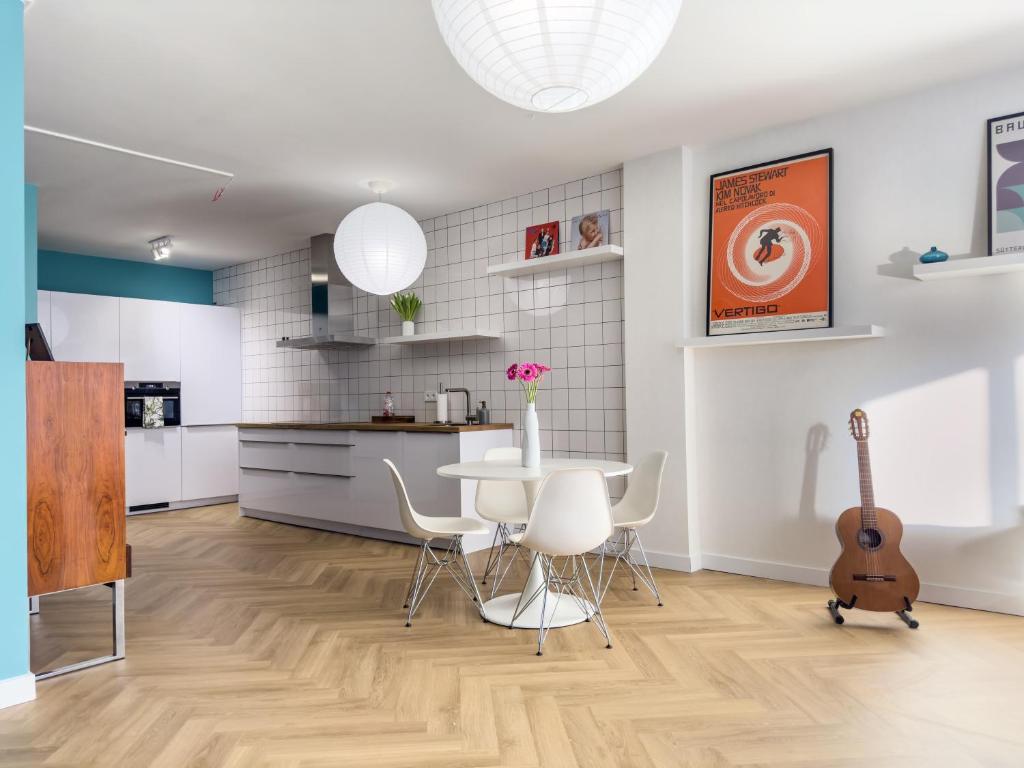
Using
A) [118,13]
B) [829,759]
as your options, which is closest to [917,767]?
[829,759]

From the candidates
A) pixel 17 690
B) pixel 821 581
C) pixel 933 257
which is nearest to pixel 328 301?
pixel 17 690

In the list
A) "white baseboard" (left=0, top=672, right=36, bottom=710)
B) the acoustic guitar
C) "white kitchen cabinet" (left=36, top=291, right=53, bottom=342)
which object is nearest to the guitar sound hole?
the acoustic guitar

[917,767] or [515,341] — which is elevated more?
[515,341]

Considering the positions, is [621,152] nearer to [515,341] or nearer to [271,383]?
[515,341]

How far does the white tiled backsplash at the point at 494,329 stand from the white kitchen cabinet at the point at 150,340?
3.21 feet

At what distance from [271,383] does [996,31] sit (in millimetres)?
6230

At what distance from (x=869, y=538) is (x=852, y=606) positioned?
312 mm

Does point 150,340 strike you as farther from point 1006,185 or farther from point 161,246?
point 1006,185

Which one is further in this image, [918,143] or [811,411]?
[811,411]

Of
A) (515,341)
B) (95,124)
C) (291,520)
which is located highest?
(95,124)

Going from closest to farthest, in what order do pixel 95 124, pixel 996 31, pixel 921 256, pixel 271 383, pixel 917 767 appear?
pixel 917 767
pixel 996 31
pixel 921 256
pixel 95 124
pixel 271 383

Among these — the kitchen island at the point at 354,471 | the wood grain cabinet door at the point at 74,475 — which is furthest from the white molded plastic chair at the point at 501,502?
the wood grain cabinet door at the point at 74,475

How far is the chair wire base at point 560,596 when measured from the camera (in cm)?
287

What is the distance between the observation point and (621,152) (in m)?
4.15
